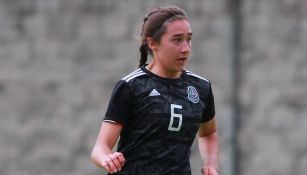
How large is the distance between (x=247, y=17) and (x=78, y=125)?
207 centimetres

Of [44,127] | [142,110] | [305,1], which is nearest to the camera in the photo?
[142,110]

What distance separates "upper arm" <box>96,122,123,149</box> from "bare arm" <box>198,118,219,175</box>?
0.62 metres

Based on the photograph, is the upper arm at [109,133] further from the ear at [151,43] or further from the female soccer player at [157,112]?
the ear at [151,43]

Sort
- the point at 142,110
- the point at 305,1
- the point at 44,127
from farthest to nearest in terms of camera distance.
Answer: the point at 44,127 → the point at 305,1 → the point at 142,110

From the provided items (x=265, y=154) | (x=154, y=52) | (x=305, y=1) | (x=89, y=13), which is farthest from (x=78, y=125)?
(x=154, y=52)

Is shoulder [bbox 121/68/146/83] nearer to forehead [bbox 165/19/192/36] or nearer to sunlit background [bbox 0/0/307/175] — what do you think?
forehead [bbox 165/19/192/36]

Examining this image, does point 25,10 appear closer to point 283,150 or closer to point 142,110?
point 283,150

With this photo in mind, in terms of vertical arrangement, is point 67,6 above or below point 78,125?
above

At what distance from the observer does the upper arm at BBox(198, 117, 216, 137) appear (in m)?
6.04

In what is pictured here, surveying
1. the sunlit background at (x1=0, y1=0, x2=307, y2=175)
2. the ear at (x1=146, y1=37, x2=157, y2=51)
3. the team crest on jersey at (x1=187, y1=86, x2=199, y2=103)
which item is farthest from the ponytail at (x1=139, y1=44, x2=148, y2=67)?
the sunlit background at (x1=0, y1=0, x2=307, y2=175)

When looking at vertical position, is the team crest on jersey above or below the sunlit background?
above

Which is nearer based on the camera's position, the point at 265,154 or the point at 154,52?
the point at 154,52

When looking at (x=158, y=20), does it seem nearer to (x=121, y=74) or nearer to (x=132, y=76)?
(x=132, y=76)

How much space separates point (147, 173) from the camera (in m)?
5.62
